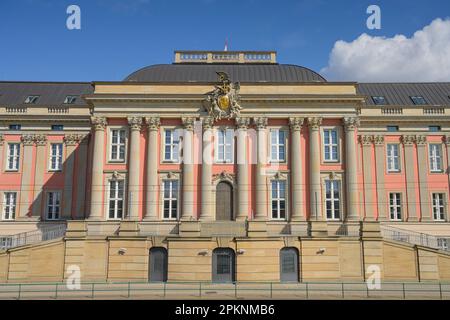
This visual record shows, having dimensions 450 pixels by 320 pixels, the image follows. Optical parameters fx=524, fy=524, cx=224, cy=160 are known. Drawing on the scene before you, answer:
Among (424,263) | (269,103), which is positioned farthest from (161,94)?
(424,263)

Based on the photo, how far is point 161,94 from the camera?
145 ft

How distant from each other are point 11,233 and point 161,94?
64.4ft

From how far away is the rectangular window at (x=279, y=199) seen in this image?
43406 mm

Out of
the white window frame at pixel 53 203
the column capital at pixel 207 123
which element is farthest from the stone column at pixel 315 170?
the white window frame at pixel 53 203

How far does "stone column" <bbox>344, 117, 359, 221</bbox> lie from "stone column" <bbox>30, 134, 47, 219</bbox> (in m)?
28.8

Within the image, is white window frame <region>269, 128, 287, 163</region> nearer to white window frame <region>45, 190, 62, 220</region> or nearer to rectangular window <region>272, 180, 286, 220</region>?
rectangular window <region>272, 180, 286, 220</region>

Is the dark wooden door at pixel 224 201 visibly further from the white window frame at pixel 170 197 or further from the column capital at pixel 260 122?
the column capital at pixel 260 122

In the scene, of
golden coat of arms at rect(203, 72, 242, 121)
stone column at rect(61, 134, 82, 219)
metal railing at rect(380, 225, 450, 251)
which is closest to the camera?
metal railing at rect(380, 225, 450, 251)

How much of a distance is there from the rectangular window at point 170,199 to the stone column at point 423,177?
23.8 metres

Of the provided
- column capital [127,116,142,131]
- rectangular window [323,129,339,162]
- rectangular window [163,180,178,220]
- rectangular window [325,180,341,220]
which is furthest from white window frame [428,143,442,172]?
column capital [127,116,142,131]

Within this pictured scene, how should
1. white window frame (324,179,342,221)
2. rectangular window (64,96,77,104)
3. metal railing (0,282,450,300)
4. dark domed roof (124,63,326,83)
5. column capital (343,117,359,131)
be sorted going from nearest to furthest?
1. metal railing (0,282,450,300)
2. white window frame (324,179,342,221)
3. column capital (343,117,359,131)
4. dark domed roof (124,63,326,83)
5. rectangular window (64,96,77,104)

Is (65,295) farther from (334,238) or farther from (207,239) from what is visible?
(334,238)

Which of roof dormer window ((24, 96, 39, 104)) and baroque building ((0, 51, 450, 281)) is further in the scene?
roof dormer window ((24, 96, 39, 104))

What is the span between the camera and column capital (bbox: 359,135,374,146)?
52062 millimetres
